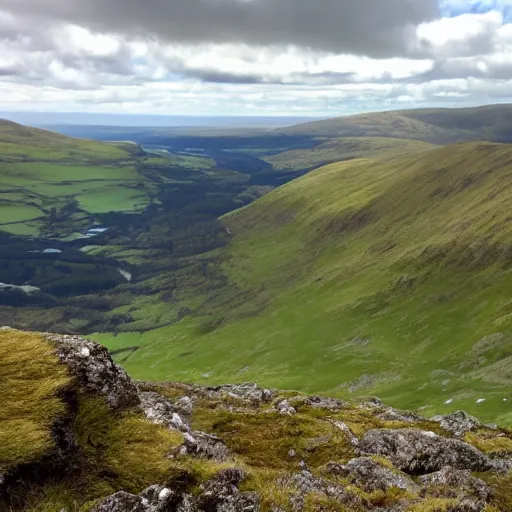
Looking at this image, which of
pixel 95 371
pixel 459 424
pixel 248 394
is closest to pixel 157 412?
pixel 95 371

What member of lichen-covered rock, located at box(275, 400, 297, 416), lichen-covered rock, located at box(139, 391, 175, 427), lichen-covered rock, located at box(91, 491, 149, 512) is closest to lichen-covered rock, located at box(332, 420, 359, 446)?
lichen-covered rock, located at box(275, 400, 297, 416)

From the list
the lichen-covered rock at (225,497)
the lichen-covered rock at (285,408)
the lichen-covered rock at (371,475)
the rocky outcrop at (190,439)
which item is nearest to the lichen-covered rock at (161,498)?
the lichen-covered rock at (225,497)

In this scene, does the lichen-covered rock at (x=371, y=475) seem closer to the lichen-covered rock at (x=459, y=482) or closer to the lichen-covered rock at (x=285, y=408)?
the lichen-covered rock at (x=459, y=482)

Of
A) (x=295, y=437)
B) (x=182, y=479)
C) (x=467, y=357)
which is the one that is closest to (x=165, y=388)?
(x=295, y=437)

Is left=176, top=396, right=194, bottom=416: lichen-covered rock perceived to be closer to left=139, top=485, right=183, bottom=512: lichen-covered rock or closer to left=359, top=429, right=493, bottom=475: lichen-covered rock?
left=359, top=429, right=493, bottom=475: lichen-covered rock

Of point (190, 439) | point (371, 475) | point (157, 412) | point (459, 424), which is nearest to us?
point (371, 475)

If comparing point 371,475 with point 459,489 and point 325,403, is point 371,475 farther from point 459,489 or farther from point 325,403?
point 325,403

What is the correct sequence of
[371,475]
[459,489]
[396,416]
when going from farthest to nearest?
[396,416] → [371,475] → [459,489]
